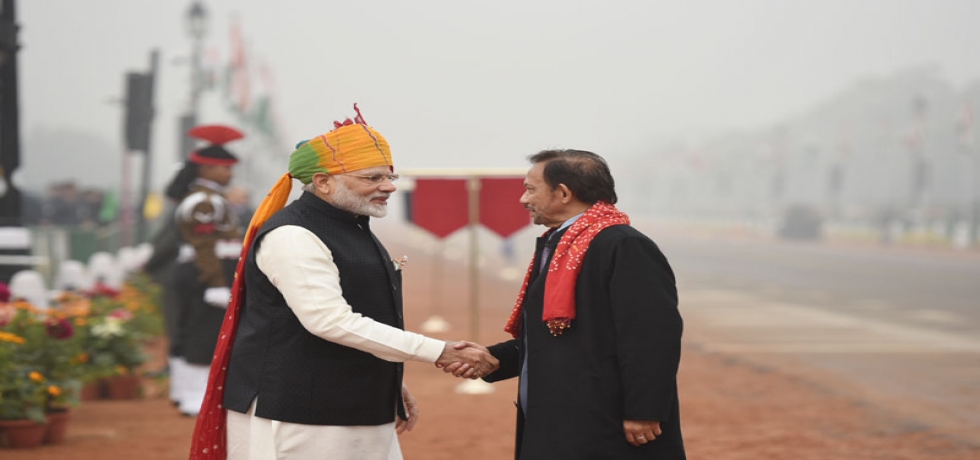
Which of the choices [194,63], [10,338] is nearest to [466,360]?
[10,338]

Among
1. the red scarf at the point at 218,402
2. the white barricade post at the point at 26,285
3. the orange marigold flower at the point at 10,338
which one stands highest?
the red scarf at the point at 218,402

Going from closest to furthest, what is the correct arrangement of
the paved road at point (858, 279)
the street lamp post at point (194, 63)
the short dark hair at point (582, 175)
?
the short dark hair at point (582, 175) → the paved road at point (858, 279) → the street lamp post at point (194, 63)

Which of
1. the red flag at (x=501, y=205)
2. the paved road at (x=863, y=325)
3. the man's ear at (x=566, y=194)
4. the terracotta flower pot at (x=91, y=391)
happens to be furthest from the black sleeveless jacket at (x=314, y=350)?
the red flag at (x=501, y=205)

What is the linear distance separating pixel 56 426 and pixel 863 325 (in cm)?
1145

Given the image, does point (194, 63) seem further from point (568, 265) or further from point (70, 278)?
point (568, 265)

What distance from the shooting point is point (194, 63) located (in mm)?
20766

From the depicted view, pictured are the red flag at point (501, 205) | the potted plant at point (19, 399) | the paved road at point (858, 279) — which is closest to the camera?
the potted plant at point (19, 399)

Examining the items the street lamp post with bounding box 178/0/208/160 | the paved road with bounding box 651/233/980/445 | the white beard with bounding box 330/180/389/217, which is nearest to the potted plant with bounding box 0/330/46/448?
the white beard with bounding box 330/180/389/217

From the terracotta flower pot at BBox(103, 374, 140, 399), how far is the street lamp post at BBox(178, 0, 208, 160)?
11430 millimetres

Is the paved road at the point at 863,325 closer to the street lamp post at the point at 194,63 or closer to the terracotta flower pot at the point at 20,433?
the terracotta flower pot at the point at 20,433

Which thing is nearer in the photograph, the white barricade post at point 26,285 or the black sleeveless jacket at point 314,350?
the black sleeveless jacket at point 314,350

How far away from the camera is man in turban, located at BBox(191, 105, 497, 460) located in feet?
11.4

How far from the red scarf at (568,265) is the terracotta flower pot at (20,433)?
4.08 m

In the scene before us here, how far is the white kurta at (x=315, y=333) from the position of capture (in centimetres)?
342
